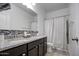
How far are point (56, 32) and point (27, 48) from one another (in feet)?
1.43

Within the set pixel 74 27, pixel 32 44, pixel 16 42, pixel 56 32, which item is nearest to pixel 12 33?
pixel 16 42

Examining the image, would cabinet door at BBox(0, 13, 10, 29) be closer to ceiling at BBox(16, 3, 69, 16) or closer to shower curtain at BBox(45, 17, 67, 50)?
ceiling at BBox(16, 3, 69, 16)

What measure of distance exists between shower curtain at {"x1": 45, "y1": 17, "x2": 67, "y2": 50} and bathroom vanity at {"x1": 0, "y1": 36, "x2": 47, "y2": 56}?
96mm

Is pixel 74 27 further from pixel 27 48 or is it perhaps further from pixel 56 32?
pixel 27 48

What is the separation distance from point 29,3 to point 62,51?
30.6 inches

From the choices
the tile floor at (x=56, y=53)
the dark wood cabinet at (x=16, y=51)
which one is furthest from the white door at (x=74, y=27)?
the dark wood cabinet at (x=16, y=51)

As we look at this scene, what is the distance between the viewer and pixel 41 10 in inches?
46.1

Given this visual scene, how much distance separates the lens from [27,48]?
3.47 feet

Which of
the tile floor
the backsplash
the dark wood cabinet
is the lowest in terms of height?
the tile floor

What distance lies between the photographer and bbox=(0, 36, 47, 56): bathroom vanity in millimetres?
847

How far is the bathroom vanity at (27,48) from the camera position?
0.85 m

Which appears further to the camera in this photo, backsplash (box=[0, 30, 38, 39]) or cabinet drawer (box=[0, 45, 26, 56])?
backsplash (box=[0, 30, 38, 39])

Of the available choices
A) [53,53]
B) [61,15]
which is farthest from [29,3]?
[53,53]

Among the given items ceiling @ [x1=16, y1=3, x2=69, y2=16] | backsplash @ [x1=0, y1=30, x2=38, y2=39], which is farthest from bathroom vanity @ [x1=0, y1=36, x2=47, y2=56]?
ceiling @ [x1=16, y1=3, x2=69, y2=16]
